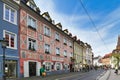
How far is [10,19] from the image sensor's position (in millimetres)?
27500

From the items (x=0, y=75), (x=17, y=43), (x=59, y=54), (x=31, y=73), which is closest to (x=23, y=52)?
(x=17, y=43)

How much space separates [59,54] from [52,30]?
6122 millimetres

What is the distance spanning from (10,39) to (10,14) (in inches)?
109

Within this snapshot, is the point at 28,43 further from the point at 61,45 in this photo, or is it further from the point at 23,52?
the point at 61,45

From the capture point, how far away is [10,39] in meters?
27.3

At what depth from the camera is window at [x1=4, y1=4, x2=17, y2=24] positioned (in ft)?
87.8

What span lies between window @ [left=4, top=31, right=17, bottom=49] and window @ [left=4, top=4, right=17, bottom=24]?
147cm

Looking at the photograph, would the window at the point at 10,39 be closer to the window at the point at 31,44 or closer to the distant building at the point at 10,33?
the distant building at the point at 10,33

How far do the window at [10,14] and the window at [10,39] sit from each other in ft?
4.81

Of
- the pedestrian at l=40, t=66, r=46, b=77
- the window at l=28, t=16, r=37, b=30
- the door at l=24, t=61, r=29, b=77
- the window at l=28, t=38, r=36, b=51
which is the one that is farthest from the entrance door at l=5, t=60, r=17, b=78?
the window at l=28, t=16, r=37, b=30

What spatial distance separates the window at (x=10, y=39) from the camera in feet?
87.6

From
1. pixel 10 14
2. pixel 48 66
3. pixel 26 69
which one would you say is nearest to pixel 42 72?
pixel 26 69

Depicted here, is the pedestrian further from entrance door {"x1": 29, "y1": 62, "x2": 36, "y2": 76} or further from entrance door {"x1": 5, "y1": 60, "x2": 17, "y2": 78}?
entrance door {"x1": 5, "y1": 60, "x2": 17, "y2": 78}

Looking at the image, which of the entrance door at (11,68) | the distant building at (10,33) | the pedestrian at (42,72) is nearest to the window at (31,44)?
the pedestrian at (42,72)
